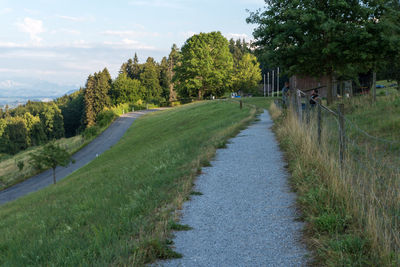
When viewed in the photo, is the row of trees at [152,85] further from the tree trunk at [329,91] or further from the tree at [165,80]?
the tree trunk at [329,91]

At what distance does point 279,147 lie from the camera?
1180 centimetres

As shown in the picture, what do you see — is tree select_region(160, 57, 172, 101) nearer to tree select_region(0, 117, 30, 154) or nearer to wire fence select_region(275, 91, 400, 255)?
tree select_region(0, 117, 30, 154)

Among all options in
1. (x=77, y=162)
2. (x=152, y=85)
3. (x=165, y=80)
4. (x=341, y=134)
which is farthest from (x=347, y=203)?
(x=165, y=80)

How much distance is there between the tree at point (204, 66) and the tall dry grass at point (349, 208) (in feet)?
190

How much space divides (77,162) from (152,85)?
63.3 m

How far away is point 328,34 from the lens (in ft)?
63.1

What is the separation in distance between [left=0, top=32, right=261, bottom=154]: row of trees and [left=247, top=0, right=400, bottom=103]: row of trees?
119 ft

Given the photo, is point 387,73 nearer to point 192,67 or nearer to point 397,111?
point 397,111

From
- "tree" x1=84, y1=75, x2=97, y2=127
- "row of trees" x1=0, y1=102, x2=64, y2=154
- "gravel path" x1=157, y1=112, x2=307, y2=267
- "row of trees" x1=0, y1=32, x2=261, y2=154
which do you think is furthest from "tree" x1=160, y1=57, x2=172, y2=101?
"gravel path" x1=157, y1=112, x2=307, y2=267

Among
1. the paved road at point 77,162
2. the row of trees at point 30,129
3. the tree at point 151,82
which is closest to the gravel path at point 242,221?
the paved road at point 77,162

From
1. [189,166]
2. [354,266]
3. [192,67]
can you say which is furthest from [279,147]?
[192,67]

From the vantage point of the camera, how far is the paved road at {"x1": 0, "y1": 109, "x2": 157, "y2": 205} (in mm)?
29391

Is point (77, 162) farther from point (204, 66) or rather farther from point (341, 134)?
point (204, 66)

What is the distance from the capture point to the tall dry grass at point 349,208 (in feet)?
12.3
